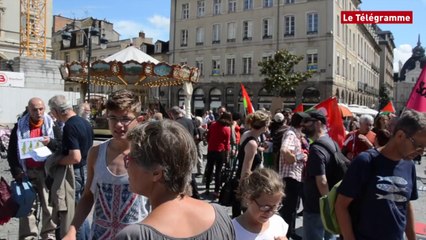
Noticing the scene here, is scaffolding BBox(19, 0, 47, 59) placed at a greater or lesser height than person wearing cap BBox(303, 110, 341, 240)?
greater

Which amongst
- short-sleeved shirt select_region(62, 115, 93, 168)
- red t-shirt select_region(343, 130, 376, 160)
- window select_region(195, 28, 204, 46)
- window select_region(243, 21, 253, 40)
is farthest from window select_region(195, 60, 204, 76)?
short-sleeved shirt select_region(62, 115, 93, 168)

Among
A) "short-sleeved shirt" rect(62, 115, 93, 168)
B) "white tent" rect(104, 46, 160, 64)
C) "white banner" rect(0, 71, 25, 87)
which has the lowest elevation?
"short-sleeved shirt" rect(62, 115, 93, 168)

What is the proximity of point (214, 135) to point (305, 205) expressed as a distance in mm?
4543

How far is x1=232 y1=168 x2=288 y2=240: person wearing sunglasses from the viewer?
293 cm

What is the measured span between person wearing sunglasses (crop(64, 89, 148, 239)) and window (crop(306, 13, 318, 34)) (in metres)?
39.7

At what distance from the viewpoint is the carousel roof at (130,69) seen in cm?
1911

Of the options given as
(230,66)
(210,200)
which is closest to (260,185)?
(210,200)

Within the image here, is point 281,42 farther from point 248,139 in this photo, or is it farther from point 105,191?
point 105,191

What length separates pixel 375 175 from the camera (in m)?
2.72

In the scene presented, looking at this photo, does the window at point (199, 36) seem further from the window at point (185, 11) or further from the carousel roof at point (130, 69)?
the carousel roof at point (130, 69)

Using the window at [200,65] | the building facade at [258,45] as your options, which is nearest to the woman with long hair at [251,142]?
the building facade at [258,45]

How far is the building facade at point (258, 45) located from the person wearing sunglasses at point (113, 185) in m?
38.1

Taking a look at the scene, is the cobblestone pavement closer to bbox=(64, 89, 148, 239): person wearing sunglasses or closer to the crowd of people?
the crowd of people

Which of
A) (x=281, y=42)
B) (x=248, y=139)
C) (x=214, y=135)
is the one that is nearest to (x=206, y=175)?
(x=214, y=135)
